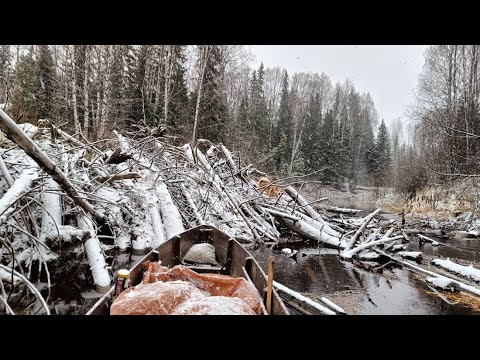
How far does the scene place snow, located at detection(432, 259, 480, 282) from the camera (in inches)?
228

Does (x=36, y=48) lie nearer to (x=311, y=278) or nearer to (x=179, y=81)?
(x=179, y=81)

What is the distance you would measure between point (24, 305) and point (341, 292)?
4.57m

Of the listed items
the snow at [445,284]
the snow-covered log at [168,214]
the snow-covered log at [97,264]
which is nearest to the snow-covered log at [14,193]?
the snow-covered log at [97,264]

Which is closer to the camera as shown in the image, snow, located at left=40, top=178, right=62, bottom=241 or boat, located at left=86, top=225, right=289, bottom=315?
boat, located at left=86, top=225, right=289, bottom=315

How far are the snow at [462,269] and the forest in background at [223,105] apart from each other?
8.49 feet

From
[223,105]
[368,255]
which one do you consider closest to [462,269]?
[368,255]

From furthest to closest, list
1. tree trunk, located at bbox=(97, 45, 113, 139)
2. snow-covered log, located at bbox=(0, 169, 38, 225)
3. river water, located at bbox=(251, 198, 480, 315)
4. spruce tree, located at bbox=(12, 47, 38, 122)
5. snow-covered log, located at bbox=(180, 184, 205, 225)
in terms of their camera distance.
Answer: tree trunk, located at bbox=(97, 45, 113, 139) → spruce tree, located at bbox=(12, 47, 38, 122) → snow-covered log, located at bbox=(180, 184, 205, 225) → river water, located at bbox=(251, 198, 480, 315) → snow-covered log, located at bbox=(0, 169, 38, 225)

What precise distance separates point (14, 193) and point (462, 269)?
7714mm

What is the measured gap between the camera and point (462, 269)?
6.11 m

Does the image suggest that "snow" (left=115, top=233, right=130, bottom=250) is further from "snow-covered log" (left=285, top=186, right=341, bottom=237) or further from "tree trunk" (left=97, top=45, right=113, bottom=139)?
"tree trunk" (left=97, top=45, right=113, bottom=139)

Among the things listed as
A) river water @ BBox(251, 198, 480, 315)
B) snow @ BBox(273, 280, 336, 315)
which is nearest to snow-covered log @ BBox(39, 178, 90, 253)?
snow @ BBox(273, 280, 336, 315)

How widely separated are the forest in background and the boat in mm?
3305

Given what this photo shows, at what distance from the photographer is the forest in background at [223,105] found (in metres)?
13.8
